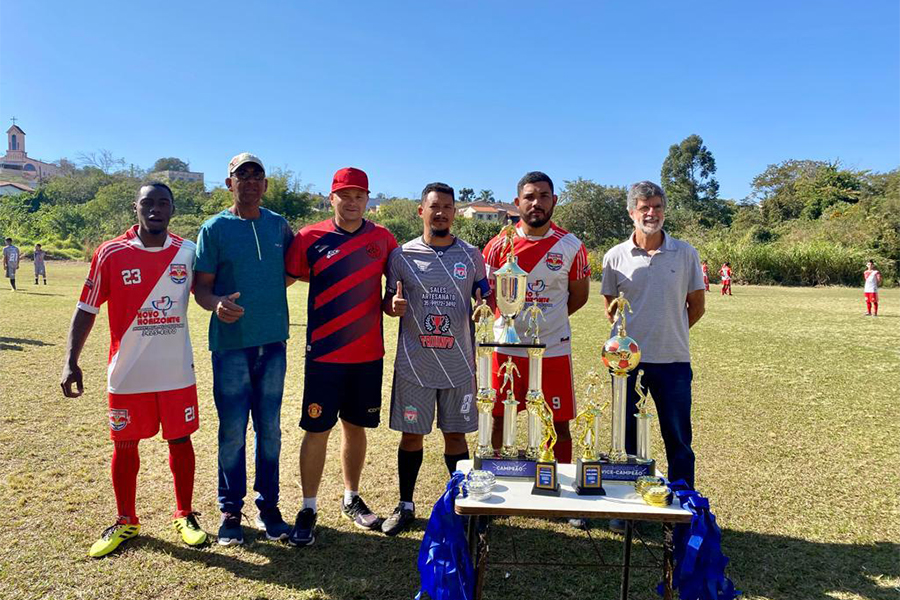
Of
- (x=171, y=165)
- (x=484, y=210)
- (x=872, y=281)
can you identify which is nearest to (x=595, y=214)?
(x=872, y=281)

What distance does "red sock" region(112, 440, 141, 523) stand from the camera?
338cm

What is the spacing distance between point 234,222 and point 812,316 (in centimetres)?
1814

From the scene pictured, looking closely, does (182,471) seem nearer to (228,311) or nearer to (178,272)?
(228,311)

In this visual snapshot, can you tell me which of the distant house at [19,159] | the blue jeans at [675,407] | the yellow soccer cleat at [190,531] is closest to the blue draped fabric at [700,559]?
the blue jeans at [675,407]

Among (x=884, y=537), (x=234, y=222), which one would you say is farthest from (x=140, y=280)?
(x=884, y=537)

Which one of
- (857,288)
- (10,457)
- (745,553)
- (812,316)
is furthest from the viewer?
(857,288)

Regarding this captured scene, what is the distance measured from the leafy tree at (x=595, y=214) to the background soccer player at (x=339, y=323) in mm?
48889

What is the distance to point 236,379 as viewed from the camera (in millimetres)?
3455

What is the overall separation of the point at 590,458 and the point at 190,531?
7.75 ft

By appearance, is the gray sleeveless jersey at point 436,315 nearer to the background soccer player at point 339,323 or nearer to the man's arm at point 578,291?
the background soccer player at point 339,323

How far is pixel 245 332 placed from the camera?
3422 mm

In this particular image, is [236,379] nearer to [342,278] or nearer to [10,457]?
[342,278]

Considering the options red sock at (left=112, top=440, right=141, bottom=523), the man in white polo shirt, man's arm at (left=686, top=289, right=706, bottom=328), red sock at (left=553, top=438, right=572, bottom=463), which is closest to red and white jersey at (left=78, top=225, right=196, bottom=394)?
red sock at (left=112, top=440, right=141, bottom=523)

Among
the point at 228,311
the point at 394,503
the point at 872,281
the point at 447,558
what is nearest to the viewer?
the point at 447,558
